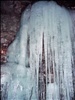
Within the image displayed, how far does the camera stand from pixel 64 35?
2979 millimetres

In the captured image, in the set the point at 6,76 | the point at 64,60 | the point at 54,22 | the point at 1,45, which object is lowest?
the point at 6,76

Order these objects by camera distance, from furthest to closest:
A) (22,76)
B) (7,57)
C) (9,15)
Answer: (9,15), (7,57), (22,76)

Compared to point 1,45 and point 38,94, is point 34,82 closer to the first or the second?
point 38,94

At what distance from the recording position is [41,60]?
289 cm

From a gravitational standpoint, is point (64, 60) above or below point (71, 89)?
above

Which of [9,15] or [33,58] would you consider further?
[9,15]

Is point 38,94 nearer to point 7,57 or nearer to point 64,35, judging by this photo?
point 7,57

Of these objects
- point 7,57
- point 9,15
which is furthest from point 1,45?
point 9,15

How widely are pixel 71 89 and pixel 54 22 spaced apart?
2.90 ft

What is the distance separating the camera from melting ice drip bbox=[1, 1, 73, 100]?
9.36 feet

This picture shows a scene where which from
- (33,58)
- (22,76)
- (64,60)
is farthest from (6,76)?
(64,60)

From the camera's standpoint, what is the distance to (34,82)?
2.91 metres

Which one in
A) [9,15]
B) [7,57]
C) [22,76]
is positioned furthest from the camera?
[9,15]

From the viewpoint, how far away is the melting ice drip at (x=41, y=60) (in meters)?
2.85
